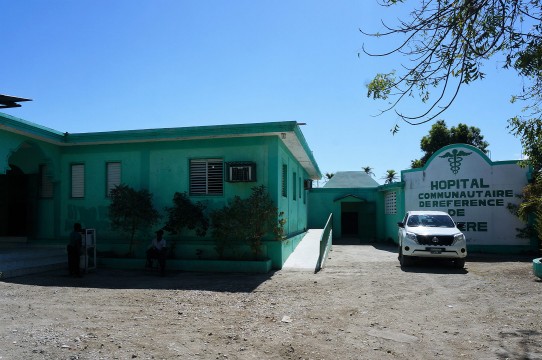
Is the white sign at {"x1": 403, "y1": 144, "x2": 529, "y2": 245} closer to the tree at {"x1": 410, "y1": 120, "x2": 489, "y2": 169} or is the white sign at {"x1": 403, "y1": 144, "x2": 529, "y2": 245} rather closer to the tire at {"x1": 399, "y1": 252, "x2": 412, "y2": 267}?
the tire at {"x1": 399, "y1": 252, "x2": 412, "y2": 267}

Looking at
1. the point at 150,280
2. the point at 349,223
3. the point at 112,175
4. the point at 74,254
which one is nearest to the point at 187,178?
the point at 112,175

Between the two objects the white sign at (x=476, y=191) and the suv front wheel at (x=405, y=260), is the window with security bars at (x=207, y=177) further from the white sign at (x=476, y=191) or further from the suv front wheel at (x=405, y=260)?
the white sign at (x=476, y=191)

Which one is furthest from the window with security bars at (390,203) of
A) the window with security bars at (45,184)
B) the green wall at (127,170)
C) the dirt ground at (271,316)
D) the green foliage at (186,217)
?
the window with security bars at (45,184)

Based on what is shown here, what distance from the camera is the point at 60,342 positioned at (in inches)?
197

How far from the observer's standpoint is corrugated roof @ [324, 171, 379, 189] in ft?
96.0

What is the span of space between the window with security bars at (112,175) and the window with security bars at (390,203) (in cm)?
1424

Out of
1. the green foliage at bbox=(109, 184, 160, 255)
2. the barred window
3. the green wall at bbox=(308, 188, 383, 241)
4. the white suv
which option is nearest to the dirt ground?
the white suv

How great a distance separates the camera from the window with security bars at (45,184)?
45.3ft

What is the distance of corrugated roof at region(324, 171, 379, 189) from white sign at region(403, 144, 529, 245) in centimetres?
1103

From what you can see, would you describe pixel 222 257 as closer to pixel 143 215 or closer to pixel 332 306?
pixel 143 215

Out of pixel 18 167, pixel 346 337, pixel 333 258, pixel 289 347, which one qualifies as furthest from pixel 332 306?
pixel 18 167

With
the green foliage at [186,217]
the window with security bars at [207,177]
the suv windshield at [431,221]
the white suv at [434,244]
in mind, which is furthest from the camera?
the suv windshield at [431,221]

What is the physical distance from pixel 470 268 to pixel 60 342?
11.2 m

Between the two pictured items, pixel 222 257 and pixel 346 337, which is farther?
pixel 222 257
